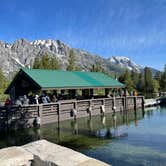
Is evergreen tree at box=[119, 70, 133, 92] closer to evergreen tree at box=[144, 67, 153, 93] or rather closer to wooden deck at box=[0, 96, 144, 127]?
evergreen tree at box=[144, 67, 153, 93]

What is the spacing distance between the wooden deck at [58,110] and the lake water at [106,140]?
0.90 meters

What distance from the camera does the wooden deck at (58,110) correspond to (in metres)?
18.4

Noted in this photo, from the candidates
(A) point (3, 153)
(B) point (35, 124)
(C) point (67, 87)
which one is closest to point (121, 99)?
→ (C) point (67, 87)

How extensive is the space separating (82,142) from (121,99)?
54.1 feet

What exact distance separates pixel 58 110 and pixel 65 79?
4.40 metres

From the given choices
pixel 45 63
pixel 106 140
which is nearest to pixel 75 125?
pixel 106 140

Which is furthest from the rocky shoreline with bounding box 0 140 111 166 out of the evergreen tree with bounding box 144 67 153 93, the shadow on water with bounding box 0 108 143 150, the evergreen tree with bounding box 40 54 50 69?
the evergreen tree with bounding box 144 67 153 93

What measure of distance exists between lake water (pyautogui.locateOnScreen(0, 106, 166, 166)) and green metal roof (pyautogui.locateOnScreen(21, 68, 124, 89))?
3.91 meters

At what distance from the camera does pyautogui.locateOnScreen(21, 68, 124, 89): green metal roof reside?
22667 millimetres

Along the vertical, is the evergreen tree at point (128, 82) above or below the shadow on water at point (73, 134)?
above

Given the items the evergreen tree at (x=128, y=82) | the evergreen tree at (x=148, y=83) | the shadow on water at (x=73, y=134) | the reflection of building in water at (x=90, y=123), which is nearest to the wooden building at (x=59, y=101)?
the shadow on water at (x=73, y=134)

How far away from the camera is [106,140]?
14766mm

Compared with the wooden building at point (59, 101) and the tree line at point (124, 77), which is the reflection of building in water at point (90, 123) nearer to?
the wooden building at point (59, 101)

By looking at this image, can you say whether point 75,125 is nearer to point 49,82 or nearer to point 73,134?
point 73,134
